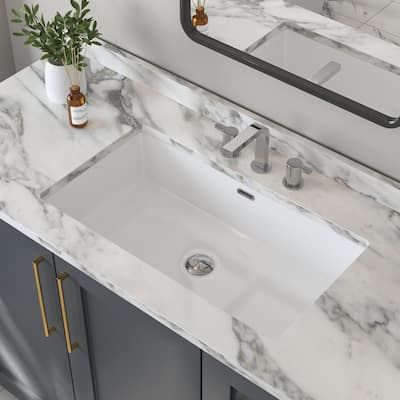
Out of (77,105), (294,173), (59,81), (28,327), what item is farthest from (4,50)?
(294,173)

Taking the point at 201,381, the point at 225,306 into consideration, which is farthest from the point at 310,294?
the point at 201,381

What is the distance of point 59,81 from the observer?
7.44ft

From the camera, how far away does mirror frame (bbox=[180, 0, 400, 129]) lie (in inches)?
75.4

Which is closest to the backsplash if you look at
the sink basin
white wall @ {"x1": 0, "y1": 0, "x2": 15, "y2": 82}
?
the sink basin

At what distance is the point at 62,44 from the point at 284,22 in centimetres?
58

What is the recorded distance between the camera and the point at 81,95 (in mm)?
2205

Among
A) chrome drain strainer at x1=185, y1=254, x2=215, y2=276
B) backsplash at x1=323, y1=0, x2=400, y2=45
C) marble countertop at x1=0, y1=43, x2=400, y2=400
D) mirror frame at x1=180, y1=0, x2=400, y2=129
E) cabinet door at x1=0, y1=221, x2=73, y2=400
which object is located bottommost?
cabinet door at x1=0, y1=221, x2=73, y2=400

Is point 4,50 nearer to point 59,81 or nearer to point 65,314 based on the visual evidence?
point 59,81

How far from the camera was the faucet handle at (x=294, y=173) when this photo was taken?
6.61 feet

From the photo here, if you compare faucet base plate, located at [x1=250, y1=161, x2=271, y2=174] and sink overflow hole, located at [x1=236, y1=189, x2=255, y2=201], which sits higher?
faucet base plate, located at [x1=250, y1=161, x2=271, y2=174]

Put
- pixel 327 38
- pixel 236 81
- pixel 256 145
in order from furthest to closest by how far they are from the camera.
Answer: pixel 236 81
pixel 256 145
pixel 327 38

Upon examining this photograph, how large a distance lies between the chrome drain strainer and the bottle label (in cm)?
45

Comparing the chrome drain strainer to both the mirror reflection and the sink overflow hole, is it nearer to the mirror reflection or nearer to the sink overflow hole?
the sink overflow hole

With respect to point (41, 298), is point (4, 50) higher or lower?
higher
